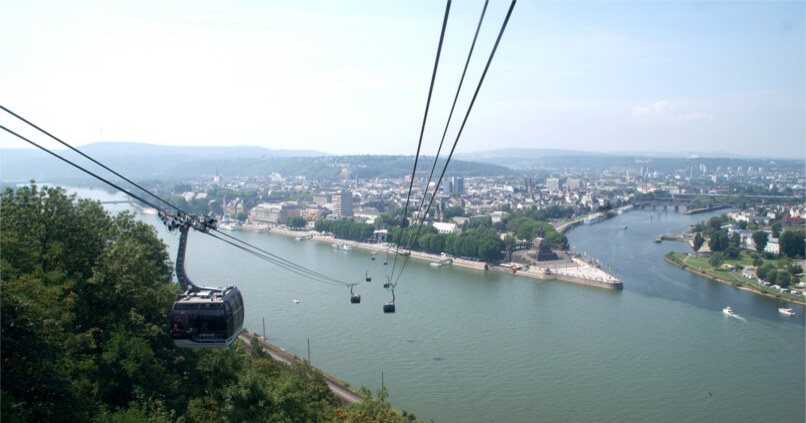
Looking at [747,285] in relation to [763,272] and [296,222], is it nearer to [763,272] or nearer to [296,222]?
[763,272]

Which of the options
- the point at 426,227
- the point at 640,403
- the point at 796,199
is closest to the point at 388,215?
the point at 426,227

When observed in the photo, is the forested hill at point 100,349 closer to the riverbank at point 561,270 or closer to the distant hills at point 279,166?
the riverbank at point 561,270

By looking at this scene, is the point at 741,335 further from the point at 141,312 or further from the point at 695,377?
the point at 141,312

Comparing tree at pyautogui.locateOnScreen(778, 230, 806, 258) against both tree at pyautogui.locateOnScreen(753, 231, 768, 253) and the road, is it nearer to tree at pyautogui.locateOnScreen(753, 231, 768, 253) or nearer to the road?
tree at pyautogui.locateOnScreen(753, 231, 768, 253)

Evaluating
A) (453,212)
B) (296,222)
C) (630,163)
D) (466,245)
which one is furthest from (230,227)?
(630,163)

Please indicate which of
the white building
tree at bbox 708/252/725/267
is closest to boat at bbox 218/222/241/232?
the white building

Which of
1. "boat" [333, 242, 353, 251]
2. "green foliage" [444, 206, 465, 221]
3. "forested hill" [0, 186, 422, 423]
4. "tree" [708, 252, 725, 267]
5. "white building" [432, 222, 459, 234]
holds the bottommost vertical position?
"boat" [333, 242, 353, 251]

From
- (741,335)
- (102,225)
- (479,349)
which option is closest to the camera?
(102,225)
